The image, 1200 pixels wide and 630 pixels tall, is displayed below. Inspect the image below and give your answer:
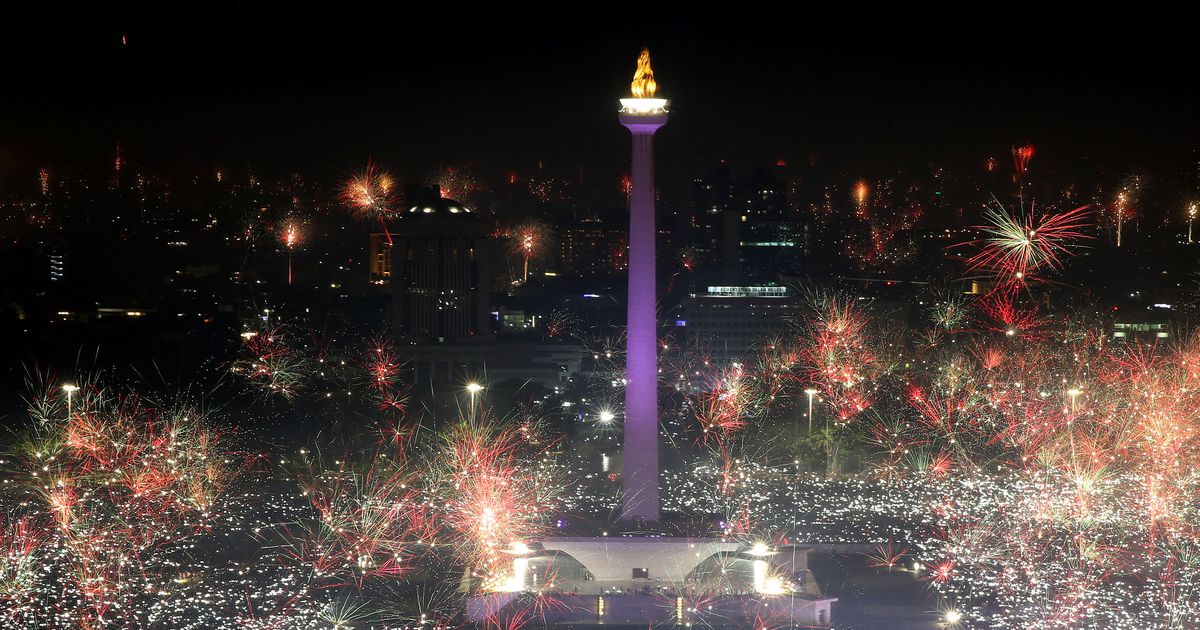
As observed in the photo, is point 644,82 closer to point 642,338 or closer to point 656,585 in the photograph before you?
point 642,338

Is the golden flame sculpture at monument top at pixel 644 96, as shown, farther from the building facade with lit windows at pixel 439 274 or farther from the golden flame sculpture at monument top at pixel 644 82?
the building facade with lit windows at pixel 439 274

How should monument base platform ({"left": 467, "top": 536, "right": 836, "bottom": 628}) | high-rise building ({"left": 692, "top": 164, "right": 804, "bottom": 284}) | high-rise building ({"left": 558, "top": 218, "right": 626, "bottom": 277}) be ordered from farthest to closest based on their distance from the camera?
1. high-rise building ({"left": 558, "top": 218, "right": 626, "bottom": 277})
2. high-rise building ({"left": 692, "top": 164, "right": 804, "bottom": 284})
3. monument base platform ({"left": 467, "top": 536, "right": 836, "bottom": 628})

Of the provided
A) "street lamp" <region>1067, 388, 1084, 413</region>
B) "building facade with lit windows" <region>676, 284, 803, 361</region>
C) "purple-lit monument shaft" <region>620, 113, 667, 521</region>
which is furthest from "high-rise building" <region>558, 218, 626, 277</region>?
"purple-lit monument shaft" <region>620, 113, 667, 521</region>

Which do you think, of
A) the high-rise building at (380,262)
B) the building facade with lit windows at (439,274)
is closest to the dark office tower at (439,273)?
the building facade with lit windows at (439,274)

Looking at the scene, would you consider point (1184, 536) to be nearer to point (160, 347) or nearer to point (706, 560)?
point (706, 560)

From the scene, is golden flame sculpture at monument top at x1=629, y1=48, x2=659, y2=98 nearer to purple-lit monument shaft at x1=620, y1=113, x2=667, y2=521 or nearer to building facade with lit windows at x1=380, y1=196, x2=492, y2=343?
purple-lit monument shaft at x1=620, y1=113, x2=667, y2=521

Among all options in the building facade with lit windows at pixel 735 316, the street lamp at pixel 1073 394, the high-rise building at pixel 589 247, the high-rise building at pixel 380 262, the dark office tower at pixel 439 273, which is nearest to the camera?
the street lamp at pixel 1073 394

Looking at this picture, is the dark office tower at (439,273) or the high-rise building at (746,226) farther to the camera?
the high-rise building at (746,226)

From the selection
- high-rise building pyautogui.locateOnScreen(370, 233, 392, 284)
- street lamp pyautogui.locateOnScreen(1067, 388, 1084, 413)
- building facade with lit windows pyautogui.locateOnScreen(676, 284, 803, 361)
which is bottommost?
street lamp pyautogui.locateOnScreen(1067, 388, 1084, 413)
